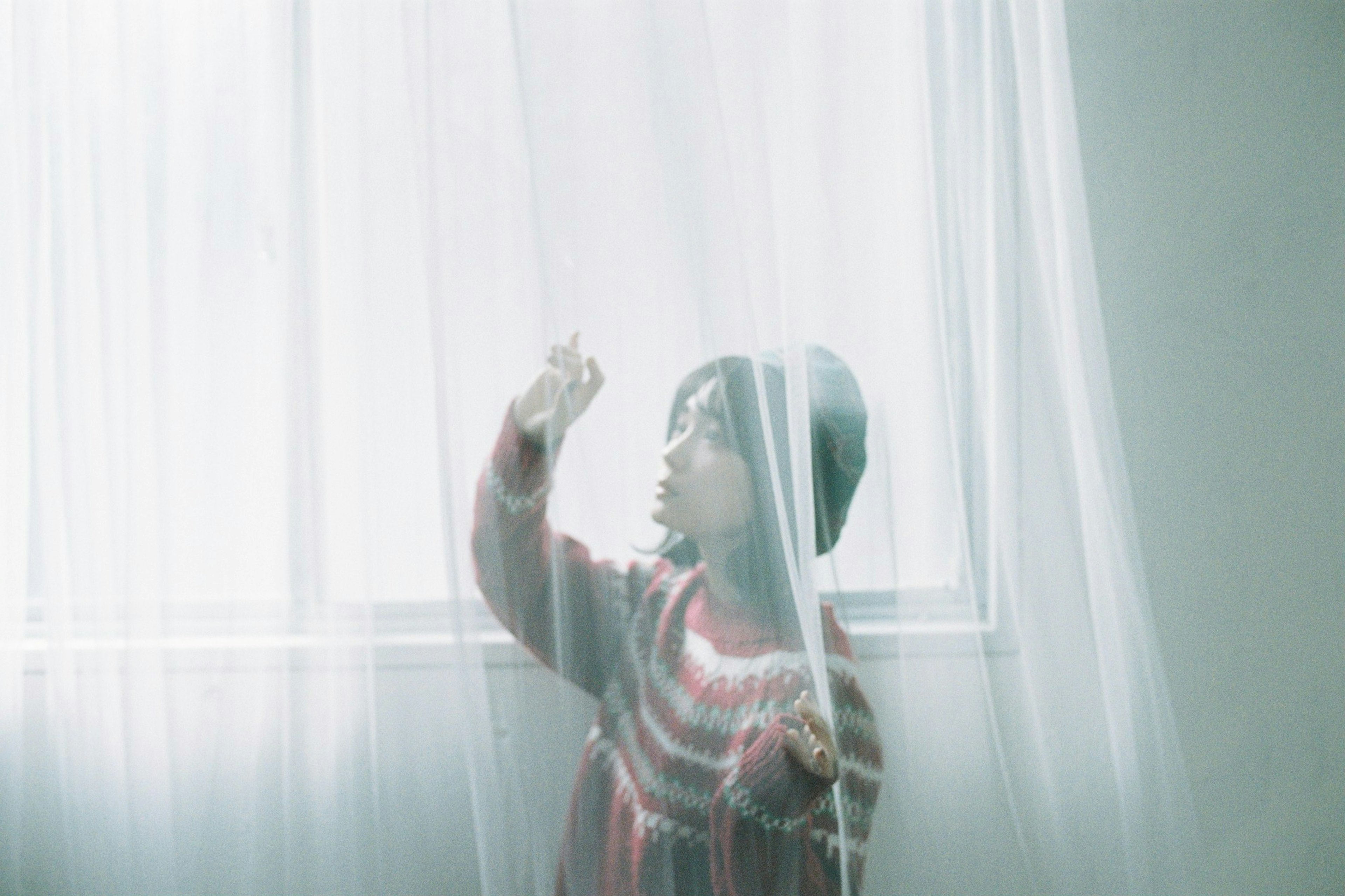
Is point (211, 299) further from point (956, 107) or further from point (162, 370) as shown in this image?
point (956, 107)

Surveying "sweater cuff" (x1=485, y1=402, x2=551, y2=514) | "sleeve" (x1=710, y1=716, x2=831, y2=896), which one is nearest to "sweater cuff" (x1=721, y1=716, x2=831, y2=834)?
"sleeve" (x1=710, y1=716, x2=831, y2=896)

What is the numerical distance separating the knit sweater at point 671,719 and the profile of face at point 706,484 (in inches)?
2.2

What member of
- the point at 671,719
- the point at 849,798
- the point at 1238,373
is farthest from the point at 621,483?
the point at 1238,373

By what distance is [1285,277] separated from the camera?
2.92 feet

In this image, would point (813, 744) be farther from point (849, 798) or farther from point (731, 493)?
point (731, 493)

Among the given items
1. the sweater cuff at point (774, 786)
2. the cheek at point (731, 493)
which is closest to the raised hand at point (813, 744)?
→ the sweater cuff at point (774, 786)

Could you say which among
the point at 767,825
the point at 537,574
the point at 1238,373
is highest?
the point at 1238,373

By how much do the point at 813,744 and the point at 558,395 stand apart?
36cm

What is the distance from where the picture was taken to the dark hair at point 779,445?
2.26 feet

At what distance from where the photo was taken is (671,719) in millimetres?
700

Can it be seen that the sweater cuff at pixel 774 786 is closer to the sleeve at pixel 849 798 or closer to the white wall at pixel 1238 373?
the sleeve at pixel 849 798

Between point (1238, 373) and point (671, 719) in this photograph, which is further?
point (1238, 373)

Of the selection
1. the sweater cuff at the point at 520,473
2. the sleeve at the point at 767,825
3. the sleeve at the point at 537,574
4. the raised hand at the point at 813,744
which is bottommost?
the sleeve at the point at 767,825

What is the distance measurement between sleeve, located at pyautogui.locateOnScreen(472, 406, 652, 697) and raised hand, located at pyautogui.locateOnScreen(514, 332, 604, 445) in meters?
0.01
